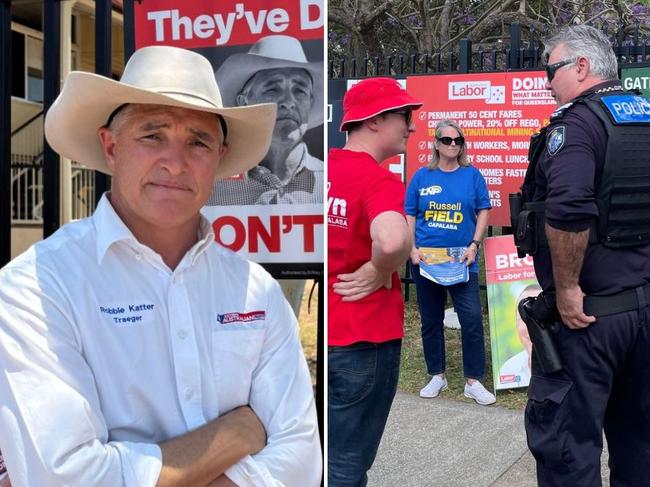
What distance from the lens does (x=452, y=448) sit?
4.91 metres

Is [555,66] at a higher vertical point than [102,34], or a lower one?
higher

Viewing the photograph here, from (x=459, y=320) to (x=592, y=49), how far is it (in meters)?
2.90

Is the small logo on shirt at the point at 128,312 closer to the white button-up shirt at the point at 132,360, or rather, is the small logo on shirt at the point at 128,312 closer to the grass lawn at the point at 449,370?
the white button-up shirt at the point at 132,360

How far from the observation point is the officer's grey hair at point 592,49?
3420 mm

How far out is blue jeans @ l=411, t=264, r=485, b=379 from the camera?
5820 millimetres

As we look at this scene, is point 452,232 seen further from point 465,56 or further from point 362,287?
point 362,287

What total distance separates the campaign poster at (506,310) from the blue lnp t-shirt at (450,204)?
7.0 inches

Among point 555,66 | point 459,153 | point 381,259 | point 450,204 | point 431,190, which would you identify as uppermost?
point 555,66

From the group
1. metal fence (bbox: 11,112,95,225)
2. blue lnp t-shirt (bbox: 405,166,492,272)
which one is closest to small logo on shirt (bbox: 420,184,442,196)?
blue lnp t-shirt (bbox: 405,166,492,272)

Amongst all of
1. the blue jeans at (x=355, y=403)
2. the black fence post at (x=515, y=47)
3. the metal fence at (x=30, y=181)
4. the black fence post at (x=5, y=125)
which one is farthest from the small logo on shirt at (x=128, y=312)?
the metal fence at (x=30, y=181)

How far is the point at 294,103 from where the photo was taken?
7.55 feet

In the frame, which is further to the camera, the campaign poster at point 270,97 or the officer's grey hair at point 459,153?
the officer's grey hair at point 459,153

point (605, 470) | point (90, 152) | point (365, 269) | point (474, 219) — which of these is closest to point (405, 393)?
point (474, 219)

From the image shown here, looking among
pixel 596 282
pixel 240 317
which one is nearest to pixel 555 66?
pixel 596 282
